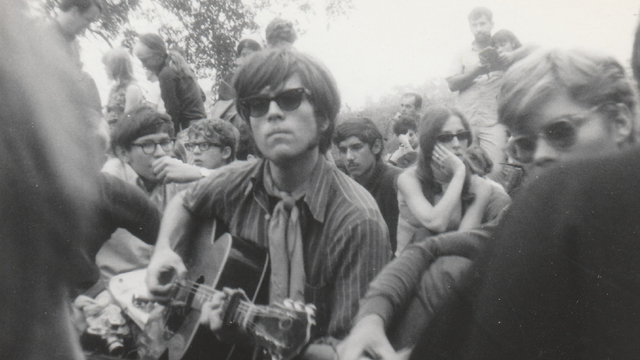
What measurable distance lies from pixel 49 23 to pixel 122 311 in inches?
67.9

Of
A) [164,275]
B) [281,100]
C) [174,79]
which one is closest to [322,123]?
[281,100]

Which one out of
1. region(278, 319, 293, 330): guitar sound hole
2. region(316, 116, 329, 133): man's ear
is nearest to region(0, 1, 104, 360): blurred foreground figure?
region(278, 319, 293, 330): guitar sound hole

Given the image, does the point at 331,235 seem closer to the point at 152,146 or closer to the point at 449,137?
the point at 449,137

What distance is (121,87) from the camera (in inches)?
164

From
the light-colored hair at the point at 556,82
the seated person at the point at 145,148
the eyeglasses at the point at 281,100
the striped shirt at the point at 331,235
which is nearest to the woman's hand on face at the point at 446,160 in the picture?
the striped shirt at the point at 331,235

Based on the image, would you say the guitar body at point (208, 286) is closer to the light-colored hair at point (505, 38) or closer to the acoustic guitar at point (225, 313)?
the acoustic guitar at point (225, 313)

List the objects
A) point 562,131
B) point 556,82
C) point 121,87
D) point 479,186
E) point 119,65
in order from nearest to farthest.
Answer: point 562,131 → point 556,82 → point 479,186 → point 119,65 → point 121,87

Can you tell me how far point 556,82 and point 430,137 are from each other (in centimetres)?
186

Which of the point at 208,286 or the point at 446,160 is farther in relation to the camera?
the point at 446,160

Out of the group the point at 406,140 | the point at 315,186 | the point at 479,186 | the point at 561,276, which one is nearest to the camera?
the point at 561,276

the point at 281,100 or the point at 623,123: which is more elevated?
the point at 623,123

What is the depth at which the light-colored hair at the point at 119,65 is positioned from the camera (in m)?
3.73

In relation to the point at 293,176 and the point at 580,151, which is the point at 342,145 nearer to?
the point at 293,176

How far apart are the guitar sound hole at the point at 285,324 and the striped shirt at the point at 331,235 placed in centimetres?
13
